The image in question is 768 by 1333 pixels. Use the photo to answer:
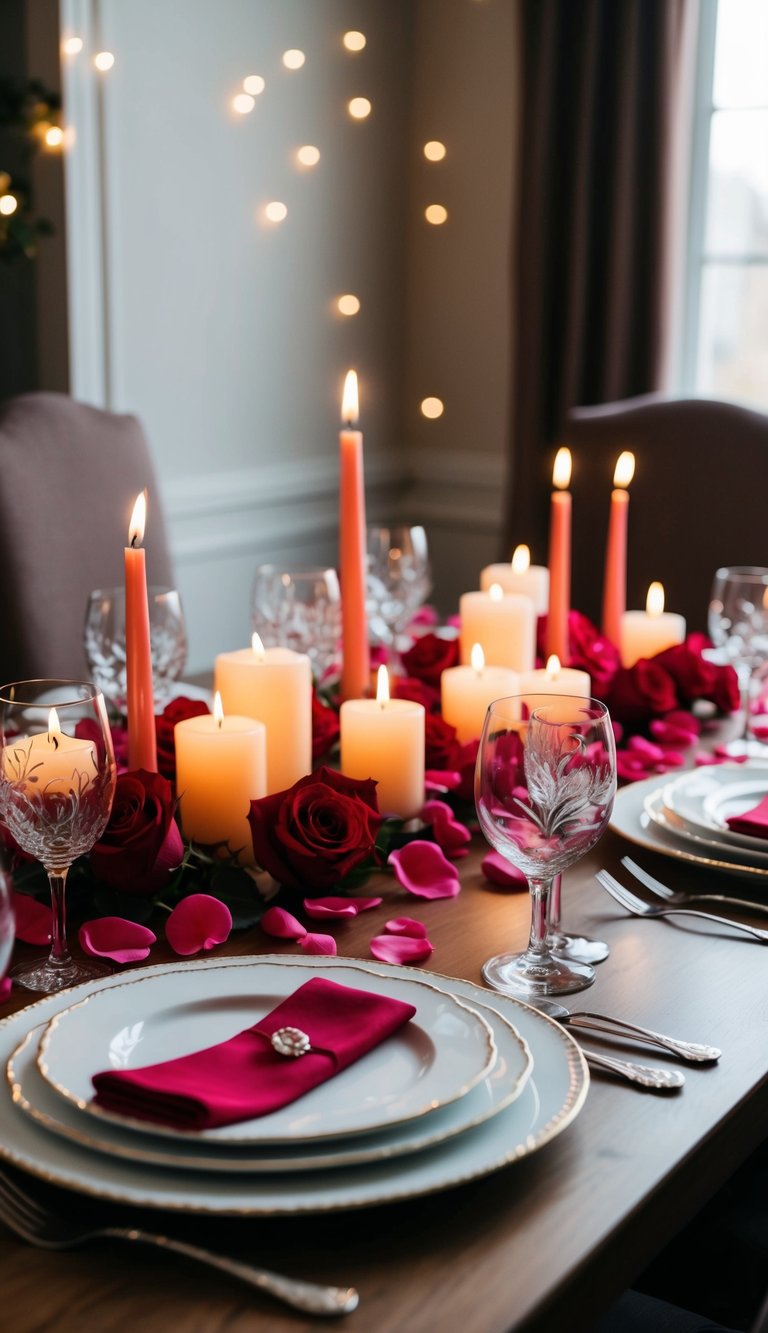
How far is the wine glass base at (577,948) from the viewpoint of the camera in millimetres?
951

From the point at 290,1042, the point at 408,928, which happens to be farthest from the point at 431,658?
the point at 290,1042

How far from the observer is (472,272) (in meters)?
3.63

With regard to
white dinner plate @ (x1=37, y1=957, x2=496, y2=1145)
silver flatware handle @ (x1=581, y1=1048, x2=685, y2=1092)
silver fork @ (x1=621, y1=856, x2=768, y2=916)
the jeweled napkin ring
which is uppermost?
the jeweled napkin ring

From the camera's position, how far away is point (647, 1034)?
82 cm

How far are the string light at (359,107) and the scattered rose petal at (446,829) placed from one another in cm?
274

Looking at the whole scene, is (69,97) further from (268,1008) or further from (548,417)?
(268,1008)

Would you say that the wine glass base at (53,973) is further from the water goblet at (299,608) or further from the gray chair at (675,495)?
the gray chair at (675,495)

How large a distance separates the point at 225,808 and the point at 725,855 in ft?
1.36

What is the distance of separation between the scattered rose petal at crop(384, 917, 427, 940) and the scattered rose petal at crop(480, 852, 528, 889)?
0.39ft

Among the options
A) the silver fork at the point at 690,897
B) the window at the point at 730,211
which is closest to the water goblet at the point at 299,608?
the silver fork at the point at 690,897

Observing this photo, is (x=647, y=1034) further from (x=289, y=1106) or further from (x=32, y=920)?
(x=32, y=920)

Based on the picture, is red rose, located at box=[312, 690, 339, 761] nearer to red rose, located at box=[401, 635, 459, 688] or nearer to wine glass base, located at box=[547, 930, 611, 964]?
red rose, located at box=[401, 635, 459, 688]

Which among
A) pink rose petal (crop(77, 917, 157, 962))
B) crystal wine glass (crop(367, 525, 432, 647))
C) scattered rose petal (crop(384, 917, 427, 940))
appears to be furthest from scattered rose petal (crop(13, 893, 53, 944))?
crystal wine glass (crop(367, 525, 432, 647))

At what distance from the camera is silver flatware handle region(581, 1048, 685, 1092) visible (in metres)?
0.77
